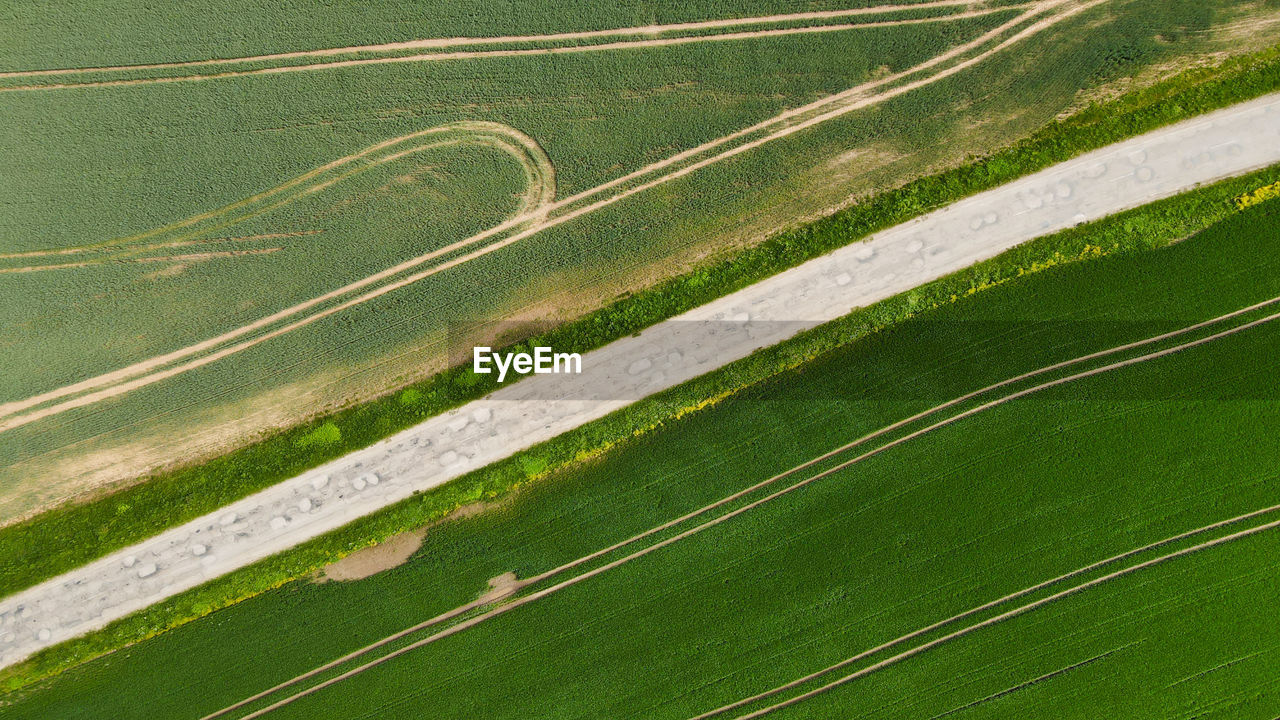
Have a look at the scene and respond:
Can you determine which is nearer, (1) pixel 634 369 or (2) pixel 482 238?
(1) pixel 634 369

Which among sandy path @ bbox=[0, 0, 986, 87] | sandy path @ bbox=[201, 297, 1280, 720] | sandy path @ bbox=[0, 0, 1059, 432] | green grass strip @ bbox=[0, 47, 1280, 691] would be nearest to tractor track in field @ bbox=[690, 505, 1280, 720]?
sandy path @ bbox=[201, 297, 1280, 720]

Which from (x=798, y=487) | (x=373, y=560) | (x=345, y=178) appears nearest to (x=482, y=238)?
(x=345, y=178)

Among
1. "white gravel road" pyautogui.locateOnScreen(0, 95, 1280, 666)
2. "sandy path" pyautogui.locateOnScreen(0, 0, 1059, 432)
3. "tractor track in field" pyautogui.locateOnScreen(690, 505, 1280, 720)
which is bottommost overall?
"tractor track in field" pyautogui.locateOnScreen(690, 505, 1280, 720)

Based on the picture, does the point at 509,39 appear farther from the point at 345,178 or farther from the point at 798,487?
the point at 798,487

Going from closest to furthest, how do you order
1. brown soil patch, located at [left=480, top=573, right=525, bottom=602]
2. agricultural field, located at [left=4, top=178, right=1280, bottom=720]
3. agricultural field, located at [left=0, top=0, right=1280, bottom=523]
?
agricultural field, located at [left=4, top=178, right=1280, bottom=720] → brown soil patch, located at [left=480, top=573, right=525, bottom=602] → agricultural field, located at [left=0, top=0, right=1280, bottom=523]

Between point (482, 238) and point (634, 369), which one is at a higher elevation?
point (482, 238)

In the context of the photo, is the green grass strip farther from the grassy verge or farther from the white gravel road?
the white gravel road
